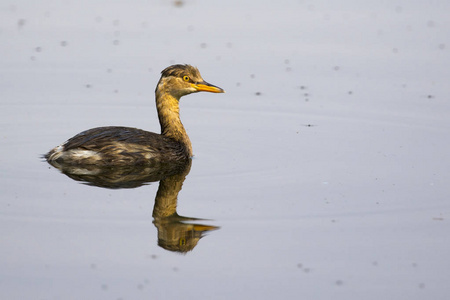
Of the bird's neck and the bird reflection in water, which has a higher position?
the bird's neck

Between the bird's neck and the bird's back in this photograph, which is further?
the bird's neck

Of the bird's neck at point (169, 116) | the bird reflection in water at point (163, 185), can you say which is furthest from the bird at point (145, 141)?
the bird reflection in water at point (163, 185)

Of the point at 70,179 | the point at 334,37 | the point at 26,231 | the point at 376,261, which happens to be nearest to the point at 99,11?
the point at 334,37

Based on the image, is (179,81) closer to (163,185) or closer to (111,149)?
(111,149)

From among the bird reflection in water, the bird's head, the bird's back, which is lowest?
the bird reflection in water

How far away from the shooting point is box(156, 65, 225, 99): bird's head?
39.5 ft

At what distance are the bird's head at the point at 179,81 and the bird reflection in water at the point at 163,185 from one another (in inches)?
42.4

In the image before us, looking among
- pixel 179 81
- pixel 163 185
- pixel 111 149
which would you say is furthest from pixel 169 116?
pixel 163 185

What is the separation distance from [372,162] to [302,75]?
426 cm

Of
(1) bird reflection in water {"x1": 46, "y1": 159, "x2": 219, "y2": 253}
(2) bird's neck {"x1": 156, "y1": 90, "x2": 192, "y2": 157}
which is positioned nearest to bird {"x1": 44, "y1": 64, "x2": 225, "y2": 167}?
(2) bird's neck {"x1": 156, "y1": 90, "x2": 192, "y2": 157}

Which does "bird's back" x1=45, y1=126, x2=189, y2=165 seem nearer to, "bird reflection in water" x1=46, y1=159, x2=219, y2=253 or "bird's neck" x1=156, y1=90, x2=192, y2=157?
"bird reflection in water" x1=46, y1=159, x2=219, y2=253

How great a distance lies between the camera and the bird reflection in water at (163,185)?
336 inches

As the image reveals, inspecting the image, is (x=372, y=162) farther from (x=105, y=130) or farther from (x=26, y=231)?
(x=26, y=231)

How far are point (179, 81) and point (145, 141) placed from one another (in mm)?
1169
